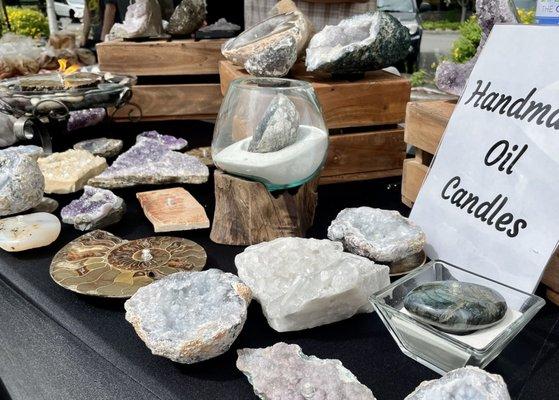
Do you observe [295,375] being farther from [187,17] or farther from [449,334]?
[187,17]

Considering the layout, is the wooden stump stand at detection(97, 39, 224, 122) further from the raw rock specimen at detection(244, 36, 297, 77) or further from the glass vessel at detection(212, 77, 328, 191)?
the glass vessel at detection(212, 77, 328, 191)

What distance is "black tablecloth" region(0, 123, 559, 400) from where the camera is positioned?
58cm

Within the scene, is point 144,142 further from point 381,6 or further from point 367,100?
point 381,6

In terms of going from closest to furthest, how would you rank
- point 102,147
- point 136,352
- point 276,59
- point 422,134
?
point 136,352
point 422,134
point 276,59
point 102,147

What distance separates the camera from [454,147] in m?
0.81

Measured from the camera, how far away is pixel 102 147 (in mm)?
1349

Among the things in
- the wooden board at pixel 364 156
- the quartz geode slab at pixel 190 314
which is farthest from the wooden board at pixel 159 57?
the quartz geode slab at pixel 190 314

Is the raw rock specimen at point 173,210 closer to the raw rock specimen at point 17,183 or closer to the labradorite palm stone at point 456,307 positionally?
the raw rock specimen at point 17,183

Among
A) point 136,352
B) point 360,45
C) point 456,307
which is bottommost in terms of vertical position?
point 136,352

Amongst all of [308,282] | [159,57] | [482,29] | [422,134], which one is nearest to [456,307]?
[308,282]

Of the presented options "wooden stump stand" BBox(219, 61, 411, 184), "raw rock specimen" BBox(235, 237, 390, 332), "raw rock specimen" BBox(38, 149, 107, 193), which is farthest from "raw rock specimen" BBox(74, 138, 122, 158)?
"raw rock specimen" BBox(235, 237, 390, 332)

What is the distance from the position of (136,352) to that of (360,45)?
0.71m

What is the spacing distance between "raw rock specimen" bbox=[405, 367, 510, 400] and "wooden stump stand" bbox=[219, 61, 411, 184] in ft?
2.21

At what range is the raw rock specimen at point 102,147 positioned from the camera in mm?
1337
